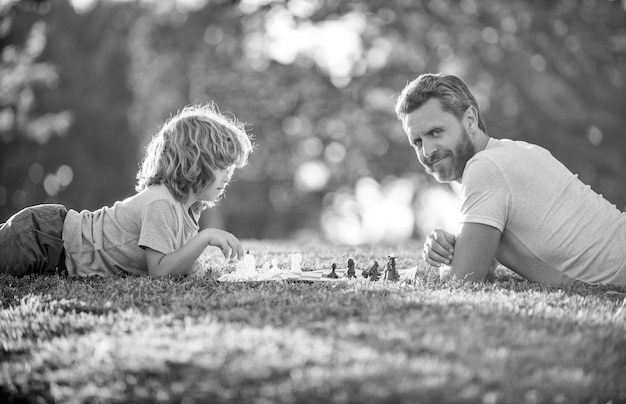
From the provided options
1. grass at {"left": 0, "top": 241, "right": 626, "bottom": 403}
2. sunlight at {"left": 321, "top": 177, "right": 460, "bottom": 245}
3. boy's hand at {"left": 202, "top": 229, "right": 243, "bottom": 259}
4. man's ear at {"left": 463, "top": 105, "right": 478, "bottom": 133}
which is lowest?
sunlight at {"left": 321, "top": 177, "right": 460, "bottom": 245}

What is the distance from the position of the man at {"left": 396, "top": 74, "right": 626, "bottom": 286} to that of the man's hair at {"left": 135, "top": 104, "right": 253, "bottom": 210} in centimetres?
168

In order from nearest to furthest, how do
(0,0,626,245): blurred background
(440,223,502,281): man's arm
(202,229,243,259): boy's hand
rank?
(440,223,502,281): man's arm, (202,229,243,259): boy's hand, (0,0,626,245): blurred background

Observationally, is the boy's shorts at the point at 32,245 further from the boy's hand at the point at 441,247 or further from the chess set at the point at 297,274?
the boy's hand at the point at 441,247

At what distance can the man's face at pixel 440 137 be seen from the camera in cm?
525

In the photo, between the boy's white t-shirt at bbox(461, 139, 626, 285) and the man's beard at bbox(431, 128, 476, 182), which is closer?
the boy's white t-shirt at bbox(461, 139, 626, 285)

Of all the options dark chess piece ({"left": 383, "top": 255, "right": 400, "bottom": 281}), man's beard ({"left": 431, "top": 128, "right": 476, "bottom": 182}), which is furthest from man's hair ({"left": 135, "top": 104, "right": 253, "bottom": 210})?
man's beard ({"left": 431, "top": 128, "right": 476, "bottom": 182})

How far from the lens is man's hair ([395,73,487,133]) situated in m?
5.24

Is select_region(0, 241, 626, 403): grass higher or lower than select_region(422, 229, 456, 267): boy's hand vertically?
lower

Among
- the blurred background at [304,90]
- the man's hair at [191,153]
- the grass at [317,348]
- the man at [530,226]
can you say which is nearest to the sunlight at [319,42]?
the blurred background at [304,90]

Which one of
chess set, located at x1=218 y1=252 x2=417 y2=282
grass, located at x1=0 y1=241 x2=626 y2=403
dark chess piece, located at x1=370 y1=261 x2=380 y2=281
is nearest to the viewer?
grass, located at x1=0 y1=241 x2=626 y2=403

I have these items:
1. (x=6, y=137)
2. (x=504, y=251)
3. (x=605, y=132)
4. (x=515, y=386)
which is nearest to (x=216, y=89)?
(x=6, y=137)

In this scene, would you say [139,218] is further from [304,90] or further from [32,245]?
[304,90]

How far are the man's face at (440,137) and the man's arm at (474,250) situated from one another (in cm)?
75

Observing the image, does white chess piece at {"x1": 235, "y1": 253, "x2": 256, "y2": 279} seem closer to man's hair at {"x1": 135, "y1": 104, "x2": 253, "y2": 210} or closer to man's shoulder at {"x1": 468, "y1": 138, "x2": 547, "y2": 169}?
man's hair at {"x1": 135, "y1": 104, "x2": 253, "y2": 210}
